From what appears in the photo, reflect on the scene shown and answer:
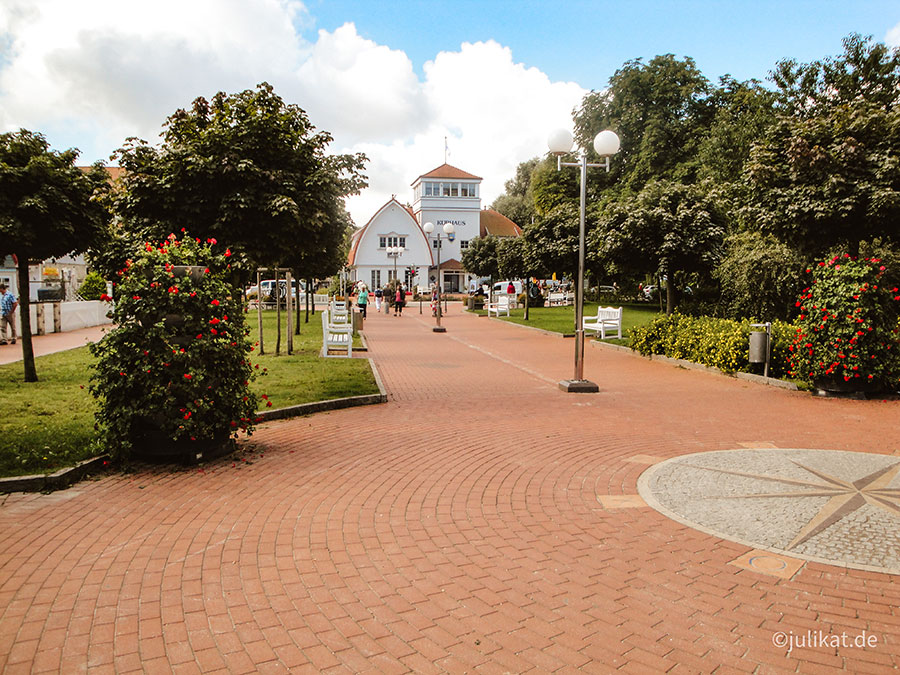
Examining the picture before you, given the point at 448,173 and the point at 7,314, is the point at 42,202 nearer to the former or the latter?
the point at 7,314

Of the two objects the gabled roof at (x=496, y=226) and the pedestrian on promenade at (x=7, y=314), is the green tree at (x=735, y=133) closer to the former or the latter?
the pedestrian on promenade at (x=7, y=314)

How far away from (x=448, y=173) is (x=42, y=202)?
6901cm

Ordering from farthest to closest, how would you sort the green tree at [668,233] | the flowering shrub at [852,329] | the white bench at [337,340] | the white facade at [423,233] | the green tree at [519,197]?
1. the green tree at [519,197]
2. the white facade at [423,233]
3. the green tree at [668,233]
4. the white bench at [337,340]
5. the flowering shrub at [852,329]

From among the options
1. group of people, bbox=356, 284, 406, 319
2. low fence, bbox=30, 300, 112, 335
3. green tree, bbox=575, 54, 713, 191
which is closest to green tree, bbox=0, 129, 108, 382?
low fence, bbox=30, 300, 112, 335

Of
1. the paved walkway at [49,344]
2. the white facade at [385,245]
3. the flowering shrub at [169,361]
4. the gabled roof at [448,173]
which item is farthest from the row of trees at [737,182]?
the gabled roof at [448,173]

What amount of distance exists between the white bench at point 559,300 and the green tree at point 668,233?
28.7m

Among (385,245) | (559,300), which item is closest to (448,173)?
(385,245)

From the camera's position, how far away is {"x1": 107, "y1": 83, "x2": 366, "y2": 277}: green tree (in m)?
8.84

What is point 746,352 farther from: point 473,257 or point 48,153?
point 473,257

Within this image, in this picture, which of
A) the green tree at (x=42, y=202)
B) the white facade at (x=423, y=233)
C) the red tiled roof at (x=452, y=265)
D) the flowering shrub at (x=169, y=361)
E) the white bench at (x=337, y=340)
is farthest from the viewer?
A: the red tiled roof at (x=452, y=265)

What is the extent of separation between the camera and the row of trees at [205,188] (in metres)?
8.88

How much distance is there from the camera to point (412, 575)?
150 inches

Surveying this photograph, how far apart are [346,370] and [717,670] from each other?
10.5 meters

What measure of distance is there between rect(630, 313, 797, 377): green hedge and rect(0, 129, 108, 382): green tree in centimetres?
1176
